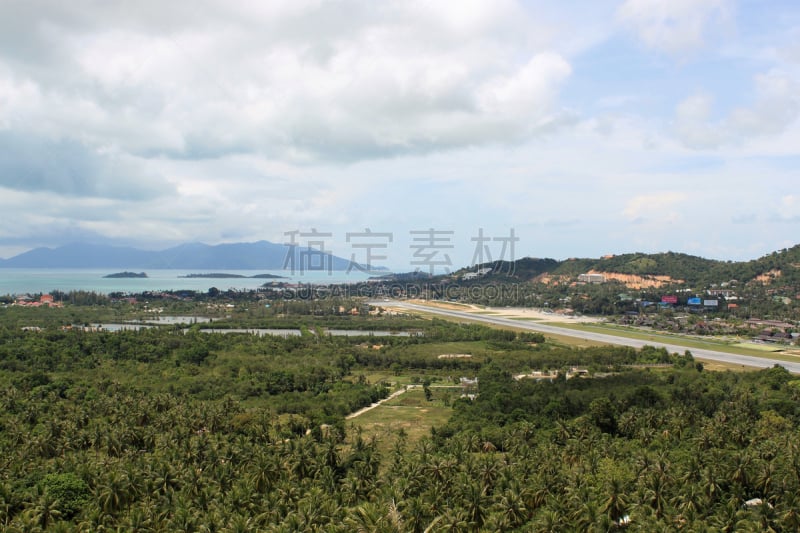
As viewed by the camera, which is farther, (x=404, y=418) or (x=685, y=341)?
(x=685, y=341)

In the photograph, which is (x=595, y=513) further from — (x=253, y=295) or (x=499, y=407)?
(x=253, y=295)

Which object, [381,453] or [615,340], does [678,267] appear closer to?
[615,340]

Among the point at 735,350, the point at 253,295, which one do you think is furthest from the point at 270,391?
the point at 253,295

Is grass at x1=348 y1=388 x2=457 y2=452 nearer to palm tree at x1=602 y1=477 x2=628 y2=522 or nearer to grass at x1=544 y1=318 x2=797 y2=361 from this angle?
palm tree at x1=602 y1=477 x2=628 y2=522

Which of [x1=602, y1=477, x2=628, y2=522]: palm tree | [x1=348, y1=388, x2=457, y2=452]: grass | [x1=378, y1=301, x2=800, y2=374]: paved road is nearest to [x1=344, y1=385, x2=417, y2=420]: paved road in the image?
[x1=348, y1=388, x2=457, y2=452]: grass

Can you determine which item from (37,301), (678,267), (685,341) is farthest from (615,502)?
(678,267)

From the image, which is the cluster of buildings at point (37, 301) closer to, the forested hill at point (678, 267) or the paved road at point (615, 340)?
the paved road at point (615, 340)
